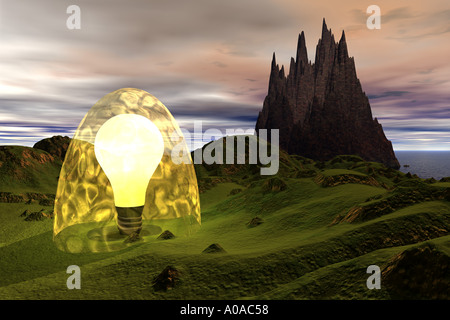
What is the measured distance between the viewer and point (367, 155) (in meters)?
112

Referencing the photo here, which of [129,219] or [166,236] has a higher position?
[129,219]

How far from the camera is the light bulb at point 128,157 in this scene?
34.6 ft

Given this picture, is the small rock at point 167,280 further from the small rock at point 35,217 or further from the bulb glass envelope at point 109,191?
the small rock at point 35,217

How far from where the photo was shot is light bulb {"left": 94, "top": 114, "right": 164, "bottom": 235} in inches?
415

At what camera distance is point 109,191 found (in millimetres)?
13867

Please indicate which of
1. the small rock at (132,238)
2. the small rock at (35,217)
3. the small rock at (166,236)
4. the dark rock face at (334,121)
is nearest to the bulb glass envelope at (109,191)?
the small rock at (132,238)

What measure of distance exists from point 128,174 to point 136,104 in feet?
14.0

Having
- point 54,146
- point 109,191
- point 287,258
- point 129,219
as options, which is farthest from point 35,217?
point 54,146

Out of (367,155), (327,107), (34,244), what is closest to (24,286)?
(34,244)

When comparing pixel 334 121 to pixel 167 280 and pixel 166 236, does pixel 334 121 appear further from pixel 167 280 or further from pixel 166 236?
pixel 167 280

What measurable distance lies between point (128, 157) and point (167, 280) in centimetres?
547

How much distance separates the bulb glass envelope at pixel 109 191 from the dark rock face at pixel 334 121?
101m

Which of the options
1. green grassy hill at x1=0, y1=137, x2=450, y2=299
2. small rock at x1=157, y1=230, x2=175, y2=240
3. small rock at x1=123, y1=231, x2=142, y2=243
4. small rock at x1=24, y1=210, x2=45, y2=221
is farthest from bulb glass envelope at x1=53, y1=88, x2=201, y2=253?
small rock at x1=24, y1=210, x2=45, y2=221
